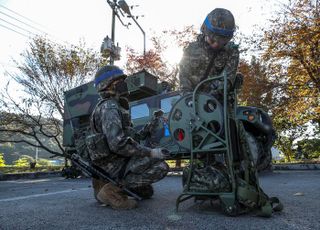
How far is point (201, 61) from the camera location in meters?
3.20

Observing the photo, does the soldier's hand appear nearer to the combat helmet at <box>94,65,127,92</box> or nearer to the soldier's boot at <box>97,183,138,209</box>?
the combat helmet at <box>94,65,127,92</box>

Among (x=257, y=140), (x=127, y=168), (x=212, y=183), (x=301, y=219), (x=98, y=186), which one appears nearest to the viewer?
(x=301, y=219)

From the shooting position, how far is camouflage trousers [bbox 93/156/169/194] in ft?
10.1

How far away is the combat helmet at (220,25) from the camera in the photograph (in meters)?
2.90

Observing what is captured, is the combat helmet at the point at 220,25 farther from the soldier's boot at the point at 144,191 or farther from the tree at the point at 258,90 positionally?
the tree at the point at 258,90

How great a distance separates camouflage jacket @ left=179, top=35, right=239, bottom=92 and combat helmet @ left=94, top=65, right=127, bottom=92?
70cm

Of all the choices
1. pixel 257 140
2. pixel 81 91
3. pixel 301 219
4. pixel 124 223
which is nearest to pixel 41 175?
pixel 81 91

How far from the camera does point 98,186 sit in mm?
3330

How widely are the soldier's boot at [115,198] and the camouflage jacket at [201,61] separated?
1288 mm

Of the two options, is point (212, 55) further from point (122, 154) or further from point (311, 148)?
point (311, 148)

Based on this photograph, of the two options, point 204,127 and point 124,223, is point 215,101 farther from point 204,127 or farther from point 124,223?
point 124,223

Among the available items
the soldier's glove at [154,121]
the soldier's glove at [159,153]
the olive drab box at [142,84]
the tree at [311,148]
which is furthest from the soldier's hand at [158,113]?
the tree at [311,148]

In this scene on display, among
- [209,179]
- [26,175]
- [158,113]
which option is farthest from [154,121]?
[26,175]

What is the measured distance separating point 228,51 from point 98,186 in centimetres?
208
